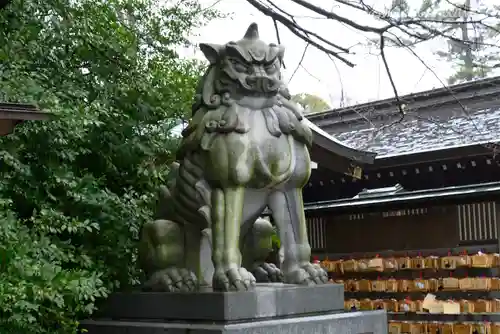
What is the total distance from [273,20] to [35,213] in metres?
2.39

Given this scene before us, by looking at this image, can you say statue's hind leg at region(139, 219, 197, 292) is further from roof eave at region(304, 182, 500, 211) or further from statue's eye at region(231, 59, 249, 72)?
roof eave at region(304, 182, 500, 211)

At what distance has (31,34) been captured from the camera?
5785 millimetres

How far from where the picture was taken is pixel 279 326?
165 inches

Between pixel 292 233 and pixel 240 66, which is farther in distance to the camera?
pixel 292 233

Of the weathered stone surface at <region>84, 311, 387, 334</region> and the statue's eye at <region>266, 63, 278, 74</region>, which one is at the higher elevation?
the statue's eye at <region>266, 63, 278, 74</region>

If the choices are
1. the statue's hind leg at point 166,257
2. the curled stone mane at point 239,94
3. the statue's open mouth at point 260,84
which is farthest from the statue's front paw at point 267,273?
the statue's open mouth at point 260,84

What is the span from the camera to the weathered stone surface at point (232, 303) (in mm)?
4168

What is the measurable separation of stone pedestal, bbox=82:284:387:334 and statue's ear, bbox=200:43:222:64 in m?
1.58

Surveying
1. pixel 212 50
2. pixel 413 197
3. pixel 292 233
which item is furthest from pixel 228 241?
pixel 413 197

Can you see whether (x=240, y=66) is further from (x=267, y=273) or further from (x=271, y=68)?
(x=267, y=273)

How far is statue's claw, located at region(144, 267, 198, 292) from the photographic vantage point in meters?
4.70

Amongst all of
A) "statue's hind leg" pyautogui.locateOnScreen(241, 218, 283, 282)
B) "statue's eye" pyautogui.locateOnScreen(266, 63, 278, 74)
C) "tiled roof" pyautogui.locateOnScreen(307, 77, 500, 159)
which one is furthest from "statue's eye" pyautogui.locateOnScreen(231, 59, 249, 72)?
"tiled roof" pyautogui.locateOnScreen(307, 77, 500, 159)

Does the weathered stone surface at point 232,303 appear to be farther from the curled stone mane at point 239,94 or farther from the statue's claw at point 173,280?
the curled stone mane at point 239,94

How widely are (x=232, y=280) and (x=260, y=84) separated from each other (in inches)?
51.4
